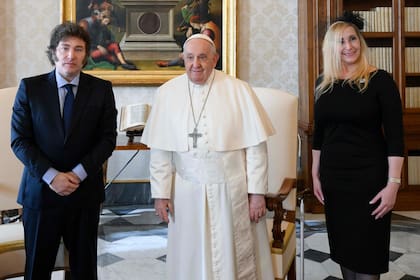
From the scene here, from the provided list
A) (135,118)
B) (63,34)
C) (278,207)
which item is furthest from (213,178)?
(135,118)

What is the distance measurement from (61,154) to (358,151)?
1.29 m

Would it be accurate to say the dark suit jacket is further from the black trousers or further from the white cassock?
the white cassock

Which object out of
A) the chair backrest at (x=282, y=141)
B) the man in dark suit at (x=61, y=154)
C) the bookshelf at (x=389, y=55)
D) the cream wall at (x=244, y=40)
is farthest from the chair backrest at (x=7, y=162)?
the bookshelf at (x=389, y=55)

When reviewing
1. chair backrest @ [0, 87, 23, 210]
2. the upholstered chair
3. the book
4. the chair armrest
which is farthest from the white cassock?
the book

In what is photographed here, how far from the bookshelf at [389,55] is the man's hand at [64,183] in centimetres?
295

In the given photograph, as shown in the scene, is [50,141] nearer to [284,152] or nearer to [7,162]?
[7,162]

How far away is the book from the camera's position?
390 cm

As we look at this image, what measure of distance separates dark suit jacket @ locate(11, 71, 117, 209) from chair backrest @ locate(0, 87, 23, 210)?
489 mm

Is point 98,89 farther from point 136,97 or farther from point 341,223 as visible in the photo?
point 136,97

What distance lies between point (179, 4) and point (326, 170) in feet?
10.1

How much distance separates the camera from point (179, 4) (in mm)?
4770

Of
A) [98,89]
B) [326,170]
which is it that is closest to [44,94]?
[98,89]

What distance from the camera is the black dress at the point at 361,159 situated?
208 centimetres

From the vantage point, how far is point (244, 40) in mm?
4883
